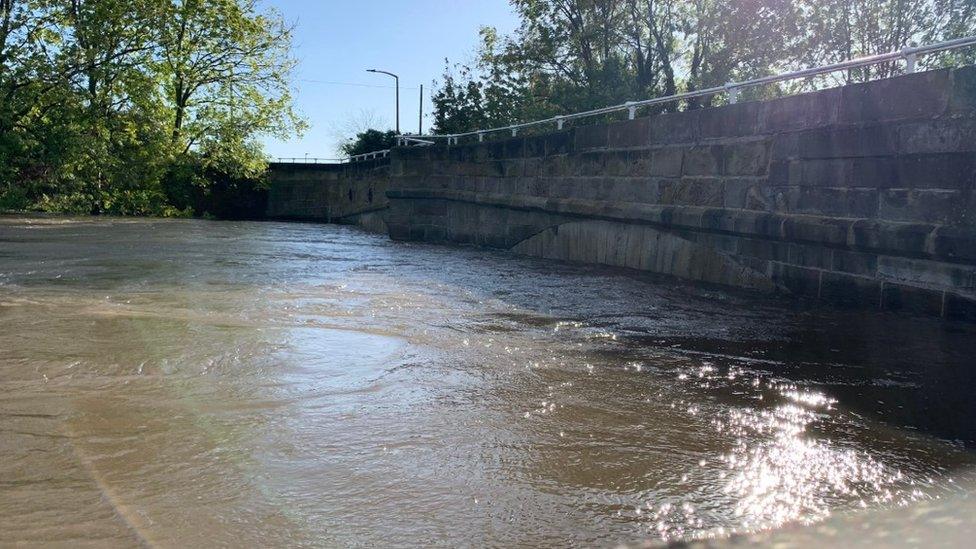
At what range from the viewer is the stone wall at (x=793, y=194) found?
5777 millimetres

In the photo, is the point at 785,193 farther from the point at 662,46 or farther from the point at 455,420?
the point at 662,46

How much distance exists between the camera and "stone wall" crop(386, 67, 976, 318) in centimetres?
578

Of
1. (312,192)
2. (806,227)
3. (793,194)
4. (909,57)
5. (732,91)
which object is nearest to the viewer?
(909,57)

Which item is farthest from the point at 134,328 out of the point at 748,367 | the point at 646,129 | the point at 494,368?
the point at 646,129

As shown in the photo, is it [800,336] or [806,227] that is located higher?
[806,227]

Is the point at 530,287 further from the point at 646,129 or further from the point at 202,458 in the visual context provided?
the point at 202,458

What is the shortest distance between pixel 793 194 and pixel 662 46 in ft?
65.5

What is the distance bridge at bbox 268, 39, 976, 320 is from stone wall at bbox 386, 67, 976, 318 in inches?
0.5

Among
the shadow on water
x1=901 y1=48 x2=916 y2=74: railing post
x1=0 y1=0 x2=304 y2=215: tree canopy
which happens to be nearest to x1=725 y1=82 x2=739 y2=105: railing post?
x1=901 y1=48 x2=916 y2=74: railing post

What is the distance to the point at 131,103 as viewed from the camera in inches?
1083

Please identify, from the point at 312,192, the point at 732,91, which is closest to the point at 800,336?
the point at 732,91

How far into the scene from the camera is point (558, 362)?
173 inches

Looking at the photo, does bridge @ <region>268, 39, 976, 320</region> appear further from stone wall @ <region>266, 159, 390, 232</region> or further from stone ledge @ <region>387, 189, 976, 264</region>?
stone wall @ <region>266, 159, 390, 232</region>

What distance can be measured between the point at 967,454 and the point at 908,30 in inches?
936
